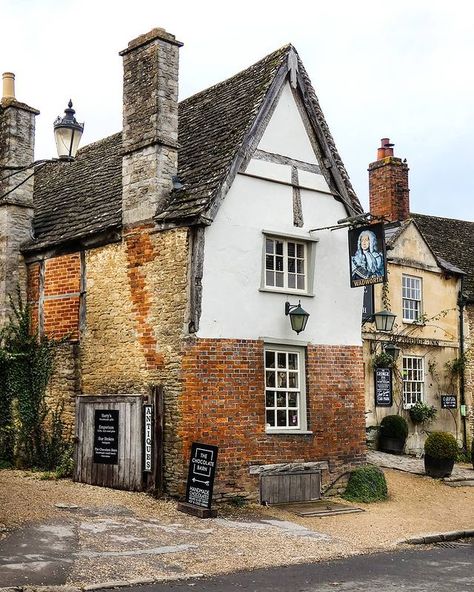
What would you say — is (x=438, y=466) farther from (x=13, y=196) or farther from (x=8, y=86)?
(x=8, y=86)

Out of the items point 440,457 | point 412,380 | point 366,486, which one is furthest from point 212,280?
point 412,380

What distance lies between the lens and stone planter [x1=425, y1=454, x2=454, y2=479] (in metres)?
17.7

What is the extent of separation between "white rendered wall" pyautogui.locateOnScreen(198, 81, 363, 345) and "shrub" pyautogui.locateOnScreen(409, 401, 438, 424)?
253 inches

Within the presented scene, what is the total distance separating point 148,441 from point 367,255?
5.33 metres

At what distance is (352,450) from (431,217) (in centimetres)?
1469


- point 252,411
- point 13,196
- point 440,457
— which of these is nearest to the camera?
point 252,411

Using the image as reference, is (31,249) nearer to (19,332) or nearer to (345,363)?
(19,332)

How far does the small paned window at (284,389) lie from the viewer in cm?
1455

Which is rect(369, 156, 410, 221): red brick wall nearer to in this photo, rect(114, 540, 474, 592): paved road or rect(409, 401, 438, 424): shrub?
rect(409, 401, 438, 424): shrub

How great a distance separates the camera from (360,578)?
8836mm

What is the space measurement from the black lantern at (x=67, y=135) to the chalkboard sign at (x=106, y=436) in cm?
466

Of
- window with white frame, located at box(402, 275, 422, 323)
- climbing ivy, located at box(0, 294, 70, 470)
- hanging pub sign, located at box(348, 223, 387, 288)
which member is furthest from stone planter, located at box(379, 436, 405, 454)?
climbing ivy, located at box(0, 294, 70, 470)

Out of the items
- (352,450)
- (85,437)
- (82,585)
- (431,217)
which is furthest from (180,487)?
(431,217)

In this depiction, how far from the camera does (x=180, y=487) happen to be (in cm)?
1314
